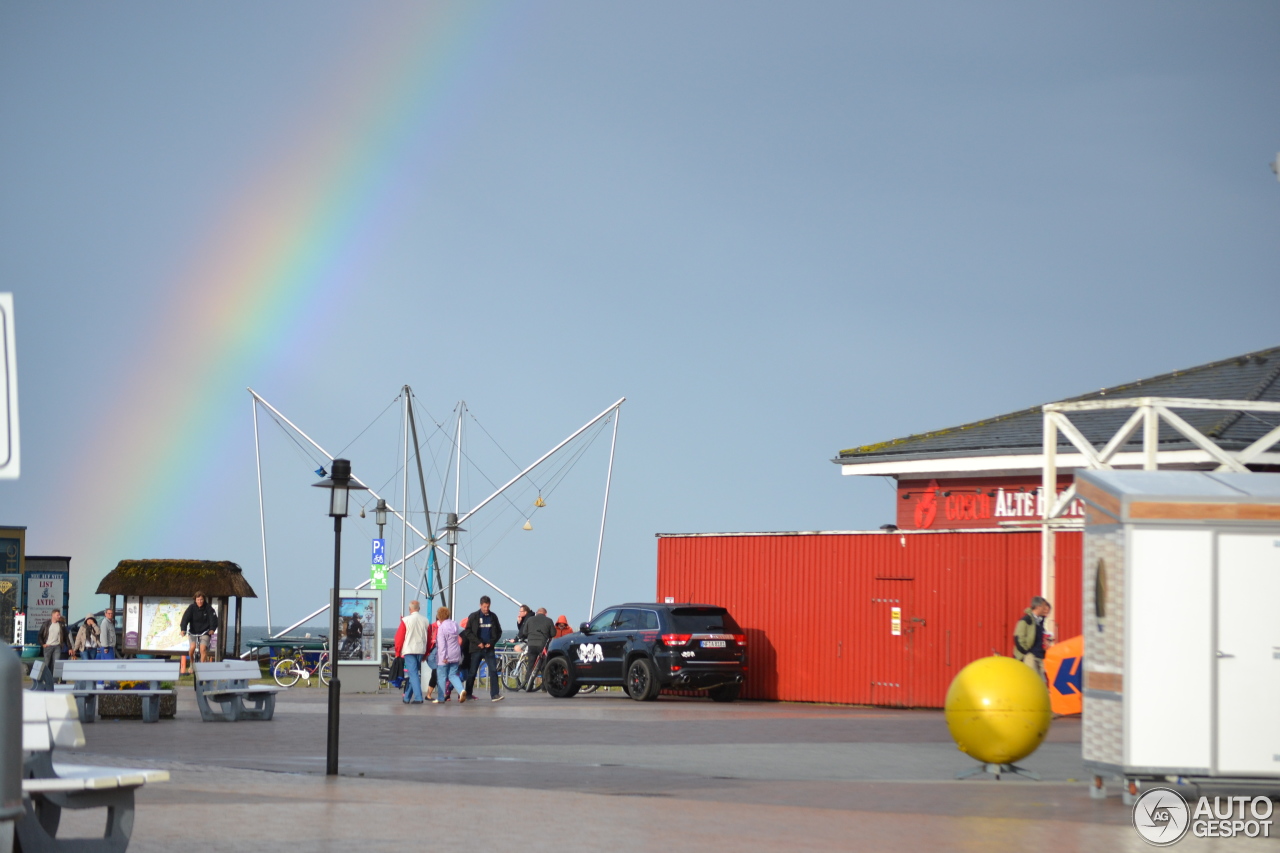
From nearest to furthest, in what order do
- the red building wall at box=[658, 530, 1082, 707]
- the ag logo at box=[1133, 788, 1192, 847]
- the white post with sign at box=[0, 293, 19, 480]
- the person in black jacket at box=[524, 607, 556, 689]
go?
the white post with sign at box=[0, 293, 19, 480]
the ag logo at box=[1133, 788, 1192, 847]
the red building wall at box=[658, 530, 1082, 707]
the person in black jacket at box=[524, 607, 556, 689]

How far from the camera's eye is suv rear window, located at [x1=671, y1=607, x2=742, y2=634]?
92.2 feet

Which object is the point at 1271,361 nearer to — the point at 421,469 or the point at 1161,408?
the point at 1161,408

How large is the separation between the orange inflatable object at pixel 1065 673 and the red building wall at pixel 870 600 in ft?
6.24

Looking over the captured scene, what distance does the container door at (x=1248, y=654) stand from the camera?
37.2ft

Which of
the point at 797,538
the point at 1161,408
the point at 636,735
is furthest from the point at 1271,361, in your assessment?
the point at 636,735

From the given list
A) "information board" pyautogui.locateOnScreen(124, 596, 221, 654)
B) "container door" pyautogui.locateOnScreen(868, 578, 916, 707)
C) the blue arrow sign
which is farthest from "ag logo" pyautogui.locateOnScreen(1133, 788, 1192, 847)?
"information board" pyautogui.locateOnScreen(124, 596, 221, 654)

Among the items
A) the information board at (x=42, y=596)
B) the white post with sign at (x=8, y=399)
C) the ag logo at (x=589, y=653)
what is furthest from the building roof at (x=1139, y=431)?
the white post with sign at (x=8, y=399)

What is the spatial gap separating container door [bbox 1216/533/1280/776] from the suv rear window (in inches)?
673

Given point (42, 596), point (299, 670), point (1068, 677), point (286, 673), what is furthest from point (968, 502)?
point (42, 596)

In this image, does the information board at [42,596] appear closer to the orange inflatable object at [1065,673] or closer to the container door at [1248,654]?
the orange inflatable object at [1065,673]

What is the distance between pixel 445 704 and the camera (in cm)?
2681

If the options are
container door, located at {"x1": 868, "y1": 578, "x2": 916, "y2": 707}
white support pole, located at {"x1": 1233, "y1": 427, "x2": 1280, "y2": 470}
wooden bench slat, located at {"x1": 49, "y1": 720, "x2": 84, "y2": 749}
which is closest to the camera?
wooden bench slat, located at {"x1": 49, "y1": 720, "x2": 84, "y2": 749}

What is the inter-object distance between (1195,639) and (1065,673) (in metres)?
10.6

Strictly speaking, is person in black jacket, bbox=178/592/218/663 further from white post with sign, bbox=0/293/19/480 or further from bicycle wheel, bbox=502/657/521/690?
white post with sign, bbox=0/293/19/480
